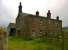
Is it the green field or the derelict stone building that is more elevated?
the derelict stone building

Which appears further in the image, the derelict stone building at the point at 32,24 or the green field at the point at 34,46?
the derelict stone building at the point at 32,24

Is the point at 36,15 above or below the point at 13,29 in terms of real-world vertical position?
above

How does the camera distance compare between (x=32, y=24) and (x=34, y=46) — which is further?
(x=32, y=24)

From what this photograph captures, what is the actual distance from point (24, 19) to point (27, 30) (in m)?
3.66

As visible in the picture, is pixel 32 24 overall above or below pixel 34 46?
above

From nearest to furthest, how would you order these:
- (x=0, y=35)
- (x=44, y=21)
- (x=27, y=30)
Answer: (x=0, y=35) < (x=27, y=30) < (x=44, y=21)

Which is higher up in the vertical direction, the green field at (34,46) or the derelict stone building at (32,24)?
the derelict stone building at (32,24)

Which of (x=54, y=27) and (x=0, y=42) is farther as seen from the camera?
(x=54, y=27)

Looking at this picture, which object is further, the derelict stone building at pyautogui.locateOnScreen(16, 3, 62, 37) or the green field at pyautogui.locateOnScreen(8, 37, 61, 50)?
the derelict stone building at pyautogui.locateOnScreen(16, 3, 62, 37)

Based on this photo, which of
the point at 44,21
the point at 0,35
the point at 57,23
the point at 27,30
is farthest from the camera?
the point at 57,23

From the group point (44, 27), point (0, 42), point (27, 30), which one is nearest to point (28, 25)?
point (27, 30)

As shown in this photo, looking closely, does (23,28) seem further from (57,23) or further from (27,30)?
(57,23)

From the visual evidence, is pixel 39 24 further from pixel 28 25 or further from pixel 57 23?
pixel 57 23

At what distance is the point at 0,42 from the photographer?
5.79 m
